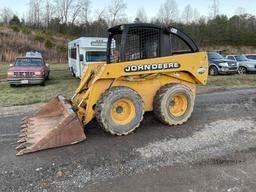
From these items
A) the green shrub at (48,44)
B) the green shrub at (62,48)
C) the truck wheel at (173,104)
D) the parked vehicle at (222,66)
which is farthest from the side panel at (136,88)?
the green shrub at (48,44)

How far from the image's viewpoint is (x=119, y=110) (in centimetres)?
517

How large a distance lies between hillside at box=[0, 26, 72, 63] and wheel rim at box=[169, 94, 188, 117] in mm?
30101

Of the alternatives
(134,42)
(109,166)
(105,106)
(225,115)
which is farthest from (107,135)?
(225,115)

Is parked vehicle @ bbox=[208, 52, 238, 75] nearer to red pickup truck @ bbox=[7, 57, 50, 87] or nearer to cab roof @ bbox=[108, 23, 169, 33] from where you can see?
red pickup truck @ bbox=[7, 57, 50, 87]

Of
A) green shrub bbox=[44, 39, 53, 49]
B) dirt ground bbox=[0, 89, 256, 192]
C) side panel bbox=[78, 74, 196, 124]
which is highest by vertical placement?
green shrub bbox=[44, 39, 53, 49]

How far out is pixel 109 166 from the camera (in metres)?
3.92

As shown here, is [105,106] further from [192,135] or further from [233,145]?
[233,145]

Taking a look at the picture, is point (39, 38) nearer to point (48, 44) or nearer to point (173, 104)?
point (48, 44)

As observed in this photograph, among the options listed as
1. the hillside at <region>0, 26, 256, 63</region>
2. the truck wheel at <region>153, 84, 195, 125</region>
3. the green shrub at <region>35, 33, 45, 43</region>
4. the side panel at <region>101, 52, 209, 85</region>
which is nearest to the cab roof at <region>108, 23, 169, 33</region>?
the side panel at <region>101, 52, 209, 85</region>

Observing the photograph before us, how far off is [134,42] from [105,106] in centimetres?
171

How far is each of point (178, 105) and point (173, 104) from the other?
0.54ft

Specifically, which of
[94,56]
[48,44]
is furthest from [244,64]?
[48,44]

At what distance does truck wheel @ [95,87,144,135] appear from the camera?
4859 millimetres

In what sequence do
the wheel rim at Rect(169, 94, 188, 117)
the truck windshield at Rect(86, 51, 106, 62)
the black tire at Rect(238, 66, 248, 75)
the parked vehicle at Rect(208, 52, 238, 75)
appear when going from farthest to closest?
the black tire at Rect(238, 66, 248, 75) < the parked vehicle at Rect(208, 52, 238, 75) < the truck windshield at Rect(86, 51, 106, 62) < the wheel rim at Rect(169, 94, 188, 117)
